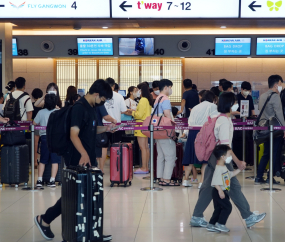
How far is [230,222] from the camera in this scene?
490cm

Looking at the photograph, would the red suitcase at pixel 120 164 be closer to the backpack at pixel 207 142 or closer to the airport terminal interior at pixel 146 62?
the airport terminal interior at pixel 146 62

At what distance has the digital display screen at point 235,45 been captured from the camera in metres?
11.6

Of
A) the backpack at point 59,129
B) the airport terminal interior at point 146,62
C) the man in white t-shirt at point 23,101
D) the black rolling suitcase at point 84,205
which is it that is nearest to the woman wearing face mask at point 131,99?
the airport terminal interior at point 146,62

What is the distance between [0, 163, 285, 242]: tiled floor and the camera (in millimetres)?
4371

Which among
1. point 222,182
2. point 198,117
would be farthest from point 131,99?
point 222,182

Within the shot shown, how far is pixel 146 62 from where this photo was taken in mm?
12320

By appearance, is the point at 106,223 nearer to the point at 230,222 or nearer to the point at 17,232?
the point at 17,232

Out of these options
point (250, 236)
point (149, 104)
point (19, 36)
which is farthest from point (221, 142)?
point (19, 36)

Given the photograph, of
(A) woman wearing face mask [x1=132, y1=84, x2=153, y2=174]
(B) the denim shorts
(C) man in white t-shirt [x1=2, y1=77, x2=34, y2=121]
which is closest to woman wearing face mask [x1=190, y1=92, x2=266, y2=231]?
(B) the denim shorts

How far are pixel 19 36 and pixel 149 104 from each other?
18.1 ft

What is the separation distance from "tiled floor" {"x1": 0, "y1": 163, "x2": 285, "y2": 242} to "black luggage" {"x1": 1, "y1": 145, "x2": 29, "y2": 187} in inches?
6.2

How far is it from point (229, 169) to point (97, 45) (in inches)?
312
